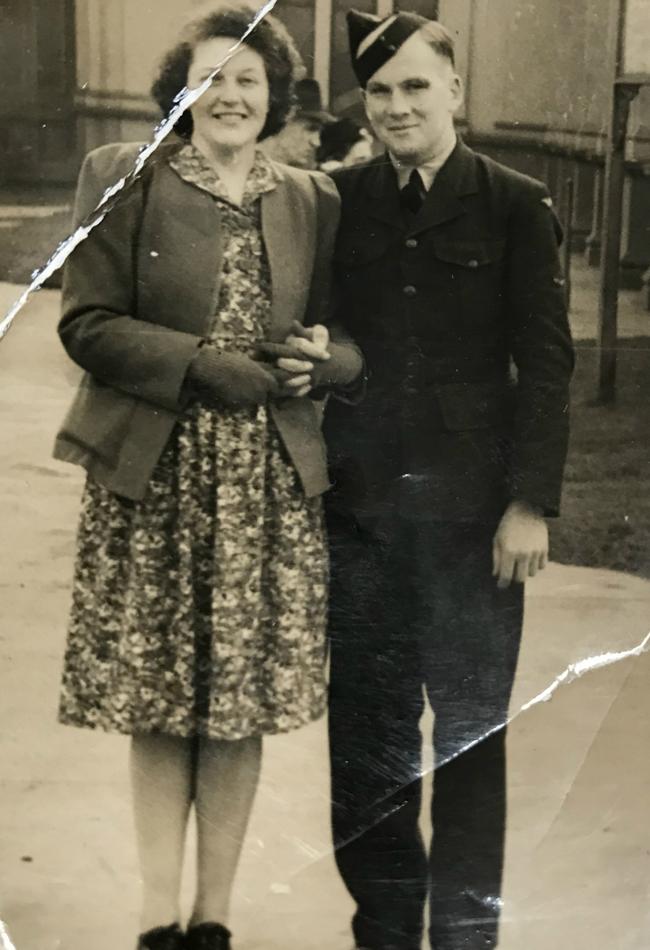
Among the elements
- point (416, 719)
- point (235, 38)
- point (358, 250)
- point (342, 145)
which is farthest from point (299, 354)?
point (416, 719)

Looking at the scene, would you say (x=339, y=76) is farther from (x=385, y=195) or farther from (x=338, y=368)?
(x=338, y=368)

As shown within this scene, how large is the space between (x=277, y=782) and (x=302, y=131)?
78 cm

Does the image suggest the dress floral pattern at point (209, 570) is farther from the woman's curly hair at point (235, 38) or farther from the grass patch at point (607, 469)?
the grass patch at point (607, 469)

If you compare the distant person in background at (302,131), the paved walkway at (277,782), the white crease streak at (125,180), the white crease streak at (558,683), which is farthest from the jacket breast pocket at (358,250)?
the white crease streak at (558,683)

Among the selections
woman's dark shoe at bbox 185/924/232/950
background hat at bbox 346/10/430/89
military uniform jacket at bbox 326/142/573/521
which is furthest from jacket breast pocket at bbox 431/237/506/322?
woman's dark shoe at bbox 185/924/232/950

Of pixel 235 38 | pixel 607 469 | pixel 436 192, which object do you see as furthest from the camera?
pixel 607 469

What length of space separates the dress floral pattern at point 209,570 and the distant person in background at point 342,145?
68mm

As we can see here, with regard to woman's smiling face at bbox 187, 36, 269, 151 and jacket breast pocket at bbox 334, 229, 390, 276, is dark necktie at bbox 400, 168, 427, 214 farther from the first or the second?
woman's smiling face at bbox 187, 36, 269, 151

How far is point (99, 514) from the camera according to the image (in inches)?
60.6

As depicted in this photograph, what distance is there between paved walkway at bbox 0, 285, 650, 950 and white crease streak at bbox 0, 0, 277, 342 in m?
0.02

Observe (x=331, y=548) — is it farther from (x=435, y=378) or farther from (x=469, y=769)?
(x=469, y=769)

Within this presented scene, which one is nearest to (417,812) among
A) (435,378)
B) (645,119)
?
(435,378)

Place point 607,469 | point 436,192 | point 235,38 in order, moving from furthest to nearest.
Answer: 1. point 607,469
2. point 436,192
3. point 235,38

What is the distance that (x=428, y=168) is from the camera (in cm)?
157
